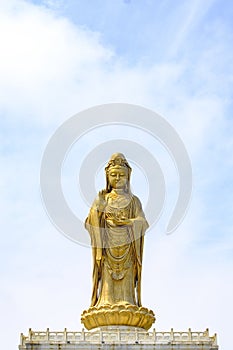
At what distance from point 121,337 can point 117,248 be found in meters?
5.01

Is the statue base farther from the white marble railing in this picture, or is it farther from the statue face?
the statue face

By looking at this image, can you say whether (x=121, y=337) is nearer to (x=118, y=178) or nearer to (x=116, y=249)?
(x=116, y=249)

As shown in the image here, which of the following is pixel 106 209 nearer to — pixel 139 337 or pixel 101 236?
pixel 101 236

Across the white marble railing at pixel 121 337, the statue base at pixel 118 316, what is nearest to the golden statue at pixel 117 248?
the statue base at pixel 118 316

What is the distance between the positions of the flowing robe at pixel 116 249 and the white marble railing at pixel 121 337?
342 cm

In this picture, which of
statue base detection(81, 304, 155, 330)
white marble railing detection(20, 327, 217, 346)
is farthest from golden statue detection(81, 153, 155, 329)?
white marble railing detection(20, 327, 217, 346)

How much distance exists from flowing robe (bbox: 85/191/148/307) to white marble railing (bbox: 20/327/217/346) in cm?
342

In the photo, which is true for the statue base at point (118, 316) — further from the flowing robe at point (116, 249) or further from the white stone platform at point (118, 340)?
the white stone platform at point (118, 340)

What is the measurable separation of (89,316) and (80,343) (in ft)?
10.4

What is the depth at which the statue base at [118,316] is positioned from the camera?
116 feet

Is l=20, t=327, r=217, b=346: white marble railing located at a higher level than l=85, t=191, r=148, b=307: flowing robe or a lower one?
lower

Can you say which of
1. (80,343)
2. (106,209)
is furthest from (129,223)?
(80,343)

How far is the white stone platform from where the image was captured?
32484 mm

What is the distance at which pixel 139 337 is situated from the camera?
33.1 m
